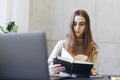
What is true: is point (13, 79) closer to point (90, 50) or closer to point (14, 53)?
point (14, 53)

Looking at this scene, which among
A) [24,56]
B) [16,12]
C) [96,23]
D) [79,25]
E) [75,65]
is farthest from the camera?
[96,23]

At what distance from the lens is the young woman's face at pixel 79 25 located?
2566 millimetres

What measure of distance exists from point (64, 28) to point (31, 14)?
515 millimetres

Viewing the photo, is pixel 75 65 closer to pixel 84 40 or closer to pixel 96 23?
pixel 84 40

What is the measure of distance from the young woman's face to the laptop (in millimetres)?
1429

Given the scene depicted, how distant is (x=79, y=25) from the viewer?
2607 millimetres

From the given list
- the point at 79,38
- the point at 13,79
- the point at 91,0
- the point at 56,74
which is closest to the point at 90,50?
the point at 79,38

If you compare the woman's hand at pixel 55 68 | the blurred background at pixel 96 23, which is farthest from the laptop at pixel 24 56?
the blurred background at pixel 96 23

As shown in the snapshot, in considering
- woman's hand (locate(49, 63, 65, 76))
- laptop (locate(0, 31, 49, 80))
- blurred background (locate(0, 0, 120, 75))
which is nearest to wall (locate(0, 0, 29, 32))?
blurred background (locate(0, 0, 120, 75))

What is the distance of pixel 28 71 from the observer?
1.16 m

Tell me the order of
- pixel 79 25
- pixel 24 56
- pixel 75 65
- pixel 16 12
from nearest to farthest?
pixel 24 56
pixel 75 65
pixel 79 25
pixel 16 12

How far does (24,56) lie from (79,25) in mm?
1518

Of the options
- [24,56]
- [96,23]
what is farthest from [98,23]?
[24,56]

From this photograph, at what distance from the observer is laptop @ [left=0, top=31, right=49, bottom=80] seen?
3.71ft
